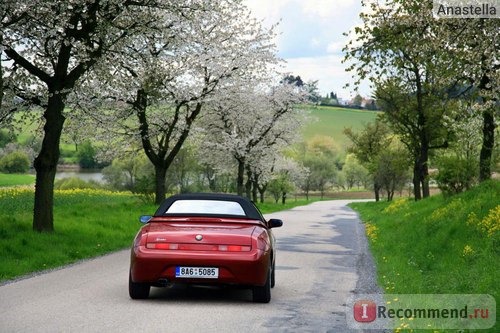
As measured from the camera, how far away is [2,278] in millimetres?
12164

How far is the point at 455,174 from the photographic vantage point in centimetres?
2350

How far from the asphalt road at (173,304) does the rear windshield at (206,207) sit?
3.87 ft

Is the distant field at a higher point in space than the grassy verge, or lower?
higher

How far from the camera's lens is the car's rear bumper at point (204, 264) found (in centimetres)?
932

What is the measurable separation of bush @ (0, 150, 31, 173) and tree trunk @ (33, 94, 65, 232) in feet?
236

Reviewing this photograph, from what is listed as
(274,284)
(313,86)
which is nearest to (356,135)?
(313,86)

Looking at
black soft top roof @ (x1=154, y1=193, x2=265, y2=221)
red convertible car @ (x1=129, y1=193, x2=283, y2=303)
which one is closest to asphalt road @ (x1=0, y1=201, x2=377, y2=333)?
red convertible car @ (x1=129, y1=193, x2=283, y2=303)

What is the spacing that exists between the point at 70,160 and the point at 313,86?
67.3 metres

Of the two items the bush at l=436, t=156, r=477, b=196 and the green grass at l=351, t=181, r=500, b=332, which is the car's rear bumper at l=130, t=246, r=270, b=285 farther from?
the bush at l=436, t=156, r=477, b=196

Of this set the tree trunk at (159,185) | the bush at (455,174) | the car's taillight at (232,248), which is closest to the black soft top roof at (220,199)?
the car's taillight at (232,248)

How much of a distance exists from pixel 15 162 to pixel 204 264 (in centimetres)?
8390

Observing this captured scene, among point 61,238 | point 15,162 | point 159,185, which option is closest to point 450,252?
point 61,238

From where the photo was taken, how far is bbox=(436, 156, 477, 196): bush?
77.0 ft

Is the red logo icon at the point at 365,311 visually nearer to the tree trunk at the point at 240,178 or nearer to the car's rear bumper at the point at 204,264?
the car's rear bumper at the point at 204,264
